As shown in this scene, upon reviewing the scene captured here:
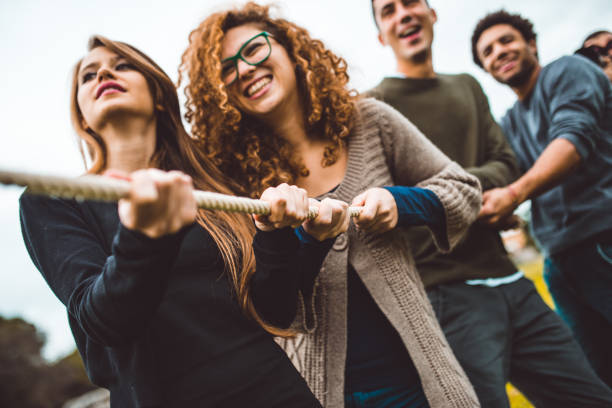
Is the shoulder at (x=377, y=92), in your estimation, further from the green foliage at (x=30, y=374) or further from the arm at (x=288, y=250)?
the green foliage at (x=30, y=374)

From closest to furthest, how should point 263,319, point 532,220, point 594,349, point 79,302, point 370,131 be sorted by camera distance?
point 79,302
point 263,319
point 370,131
point 594,349
point 532,220

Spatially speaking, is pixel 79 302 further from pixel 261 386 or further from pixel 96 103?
pixel 96 103

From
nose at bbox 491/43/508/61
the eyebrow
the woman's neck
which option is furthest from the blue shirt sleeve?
nose at bbox 491/43/508/61

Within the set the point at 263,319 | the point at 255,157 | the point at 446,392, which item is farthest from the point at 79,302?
the point at 446,392

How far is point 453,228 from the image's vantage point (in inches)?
60.0

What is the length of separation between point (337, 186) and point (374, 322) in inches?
21.8

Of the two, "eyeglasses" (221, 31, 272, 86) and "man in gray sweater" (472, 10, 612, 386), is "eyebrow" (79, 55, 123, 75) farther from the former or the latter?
"man in gray sweater" (472, 10, 612, 386)

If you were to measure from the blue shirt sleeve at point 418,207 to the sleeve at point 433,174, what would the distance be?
2 centimetres

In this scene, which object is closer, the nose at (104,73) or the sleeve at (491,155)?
the nose at (104,73)

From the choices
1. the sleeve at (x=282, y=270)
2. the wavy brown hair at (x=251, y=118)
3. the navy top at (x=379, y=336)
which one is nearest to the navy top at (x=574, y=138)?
the navy top at (x=379, y=336)

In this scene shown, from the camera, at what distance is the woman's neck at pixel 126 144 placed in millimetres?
1390

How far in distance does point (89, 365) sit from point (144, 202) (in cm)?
65

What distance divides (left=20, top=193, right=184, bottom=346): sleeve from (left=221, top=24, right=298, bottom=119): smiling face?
83 centimetres

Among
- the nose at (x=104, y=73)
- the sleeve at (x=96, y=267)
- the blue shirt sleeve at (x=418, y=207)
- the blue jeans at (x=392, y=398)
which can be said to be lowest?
the blue jeans at (x=392, y=398)
